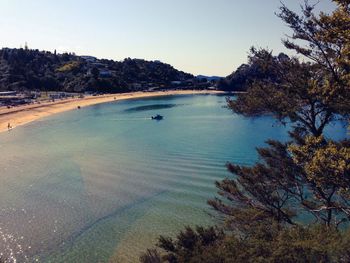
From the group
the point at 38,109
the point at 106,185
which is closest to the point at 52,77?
the point at 38,109

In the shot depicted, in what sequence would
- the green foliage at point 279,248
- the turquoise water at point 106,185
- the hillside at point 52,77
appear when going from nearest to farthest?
the green foliage at point 279,248
the turquoise water at point 106,185
the hillside at point 52,77

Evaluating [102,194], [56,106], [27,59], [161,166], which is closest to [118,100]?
[56,106]

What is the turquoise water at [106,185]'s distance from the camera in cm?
2453

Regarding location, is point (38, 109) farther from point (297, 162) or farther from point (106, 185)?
point (297, 162)

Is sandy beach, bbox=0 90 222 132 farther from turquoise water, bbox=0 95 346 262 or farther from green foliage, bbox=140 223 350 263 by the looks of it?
green foliage, bbox=140 223 350 263

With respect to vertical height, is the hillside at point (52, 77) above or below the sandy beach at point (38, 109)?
above

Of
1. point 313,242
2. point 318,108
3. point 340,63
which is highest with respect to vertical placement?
point 340,63

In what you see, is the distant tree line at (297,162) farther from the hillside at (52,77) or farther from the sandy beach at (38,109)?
the hillside at (52,77)

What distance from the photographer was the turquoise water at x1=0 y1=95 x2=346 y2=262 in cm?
2453

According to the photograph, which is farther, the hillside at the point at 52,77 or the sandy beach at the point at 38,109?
the hillside at the point at 52,77

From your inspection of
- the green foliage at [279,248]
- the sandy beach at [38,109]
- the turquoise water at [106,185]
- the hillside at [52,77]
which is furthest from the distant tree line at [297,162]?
the hillside at [52,77]

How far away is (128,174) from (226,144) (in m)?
20.0

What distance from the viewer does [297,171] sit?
1692 cm

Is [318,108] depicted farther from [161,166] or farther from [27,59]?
[27,59]
